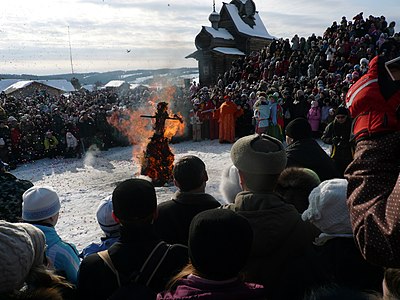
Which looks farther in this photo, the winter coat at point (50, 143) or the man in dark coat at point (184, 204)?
the winter coat at point (50, 143)

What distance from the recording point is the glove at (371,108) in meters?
1.16

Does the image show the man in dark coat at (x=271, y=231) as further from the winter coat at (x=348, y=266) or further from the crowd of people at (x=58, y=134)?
the crowd of people at (x=58, y=134)

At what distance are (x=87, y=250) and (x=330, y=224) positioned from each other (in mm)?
1811

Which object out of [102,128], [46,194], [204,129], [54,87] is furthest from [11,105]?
[54,87]

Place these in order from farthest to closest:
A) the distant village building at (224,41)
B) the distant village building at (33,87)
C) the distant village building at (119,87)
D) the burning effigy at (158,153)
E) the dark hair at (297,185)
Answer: the distant village building at (33,87) < the distant village building at (119,87) < the distant village building at (224,41) < the burning effigy at (158,153) < the dark hair at (297,185)

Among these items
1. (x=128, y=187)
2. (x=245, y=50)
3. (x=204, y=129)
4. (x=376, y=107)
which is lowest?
(x=204, y=129)

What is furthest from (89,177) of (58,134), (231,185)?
(231,185)

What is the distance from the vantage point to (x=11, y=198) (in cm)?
362

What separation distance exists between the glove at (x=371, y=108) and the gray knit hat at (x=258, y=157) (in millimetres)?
1048

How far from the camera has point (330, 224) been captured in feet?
7.00

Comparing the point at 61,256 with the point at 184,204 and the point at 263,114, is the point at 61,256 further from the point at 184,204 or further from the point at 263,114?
the point at 263,114

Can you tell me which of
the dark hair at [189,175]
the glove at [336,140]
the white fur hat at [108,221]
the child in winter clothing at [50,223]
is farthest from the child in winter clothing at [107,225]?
the glove at [336,140]

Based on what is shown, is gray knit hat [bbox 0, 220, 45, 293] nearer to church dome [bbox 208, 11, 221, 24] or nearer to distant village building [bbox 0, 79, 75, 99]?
church dome [bbox 208, 11, 221, 24]

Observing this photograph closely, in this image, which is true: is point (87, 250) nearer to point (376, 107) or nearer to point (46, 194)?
point (46, 194)
